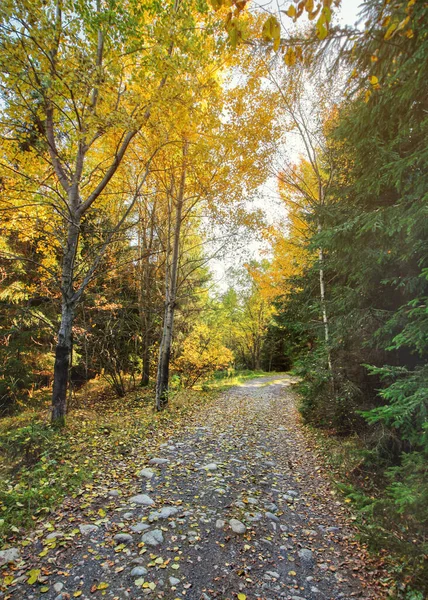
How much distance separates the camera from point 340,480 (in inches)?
164

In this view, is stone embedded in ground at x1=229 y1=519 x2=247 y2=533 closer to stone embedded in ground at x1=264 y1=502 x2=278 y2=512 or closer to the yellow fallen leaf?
stone embedded in ground at x1=264 y1=502 x2=278 y2=512

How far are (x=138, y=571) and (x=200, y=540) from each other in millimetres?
669

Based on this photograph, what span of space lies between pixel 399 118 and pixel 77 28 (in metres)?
5.01

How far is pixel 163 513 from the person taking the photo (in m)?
3.14

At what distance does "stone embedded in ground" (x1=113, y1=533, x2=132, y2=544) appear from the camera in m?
2.69

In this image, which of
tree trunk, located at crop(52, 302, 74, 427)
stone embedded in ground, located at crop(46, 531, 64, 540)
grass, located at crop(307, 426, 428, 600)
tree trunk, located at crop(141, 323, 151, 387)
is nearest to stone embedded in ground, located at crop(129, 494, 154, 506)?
stone embedded in ground, located at crop(46, 531, 64, 540)

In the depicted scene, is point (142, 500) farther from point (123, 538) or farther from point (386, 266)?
point (386, 266)

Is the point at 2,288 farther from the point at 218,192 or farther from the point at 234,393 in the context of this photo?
the point at 234,393

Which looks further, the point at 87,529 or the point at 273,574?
the point at 87,529

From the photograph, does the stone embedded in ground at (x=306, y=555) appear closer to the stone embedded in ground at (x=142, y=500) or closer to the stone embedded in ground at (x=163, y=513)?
the stone embedded in ground at (x=163, y=513)

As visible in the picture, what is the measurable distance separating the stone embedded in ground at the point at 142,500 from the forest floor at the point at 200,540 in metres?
0.01

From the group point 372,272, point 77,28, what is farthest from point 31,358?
point 372,272

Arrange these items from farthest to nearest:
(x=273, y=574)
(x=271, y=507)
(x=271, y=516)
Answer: (x=271, y=507), (x=271, y=516), (x=273, y=574)

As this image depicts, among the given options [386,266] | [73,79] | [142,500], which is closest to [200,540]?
[142,500]
